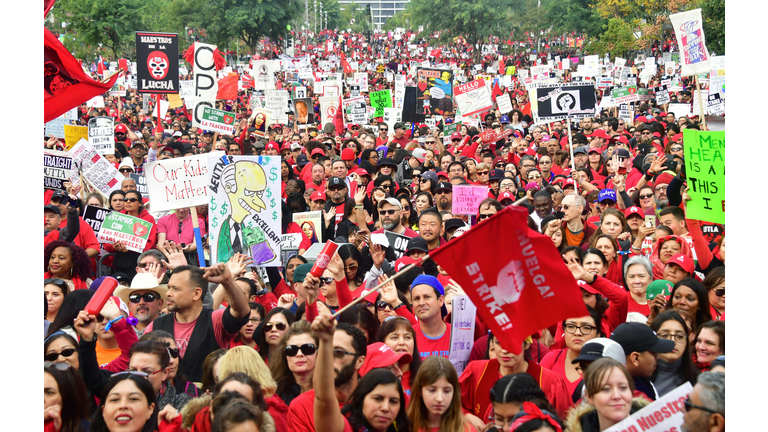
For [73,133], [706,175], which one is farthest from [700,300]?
[73,133]

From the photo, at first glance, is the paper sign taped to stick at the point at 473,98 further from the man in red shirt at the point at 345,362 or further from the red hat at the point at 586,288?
the man in red shirt at the point at 345,362

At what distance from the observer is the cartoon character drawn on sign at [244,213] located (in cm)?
721

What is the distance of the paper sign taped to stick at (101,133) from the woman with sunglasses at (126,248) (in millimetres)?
4470

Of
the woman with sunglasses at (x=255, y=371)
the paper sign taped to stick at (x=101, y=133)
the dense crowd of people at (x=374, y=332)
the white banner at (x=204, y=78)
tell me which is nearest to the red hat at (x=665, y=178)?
the dense crowd of people at (x=374, y=332)

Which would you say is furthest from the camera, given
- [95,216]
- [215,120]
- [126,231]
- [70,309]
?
[215,120]

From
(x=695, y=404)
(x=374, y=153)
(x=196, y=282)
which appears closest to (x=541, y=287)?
(x=695, y=404)

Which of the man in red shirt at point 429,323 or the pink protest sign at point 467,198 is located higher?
the pink protest sign at point 467,198

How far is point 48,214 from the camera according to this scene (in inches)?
319

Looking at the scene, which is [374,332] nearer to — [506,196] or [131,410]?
[131,410]

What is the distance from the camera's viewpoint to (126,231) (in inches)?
312

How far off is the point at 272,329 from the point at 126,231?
339 cm

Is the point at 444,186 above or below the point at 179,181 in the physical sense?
below

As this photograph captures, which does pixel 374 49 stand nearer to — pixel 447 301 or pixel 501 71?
pixel 501 71

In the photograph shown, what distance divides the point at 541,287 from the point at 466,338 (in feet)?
4.18
